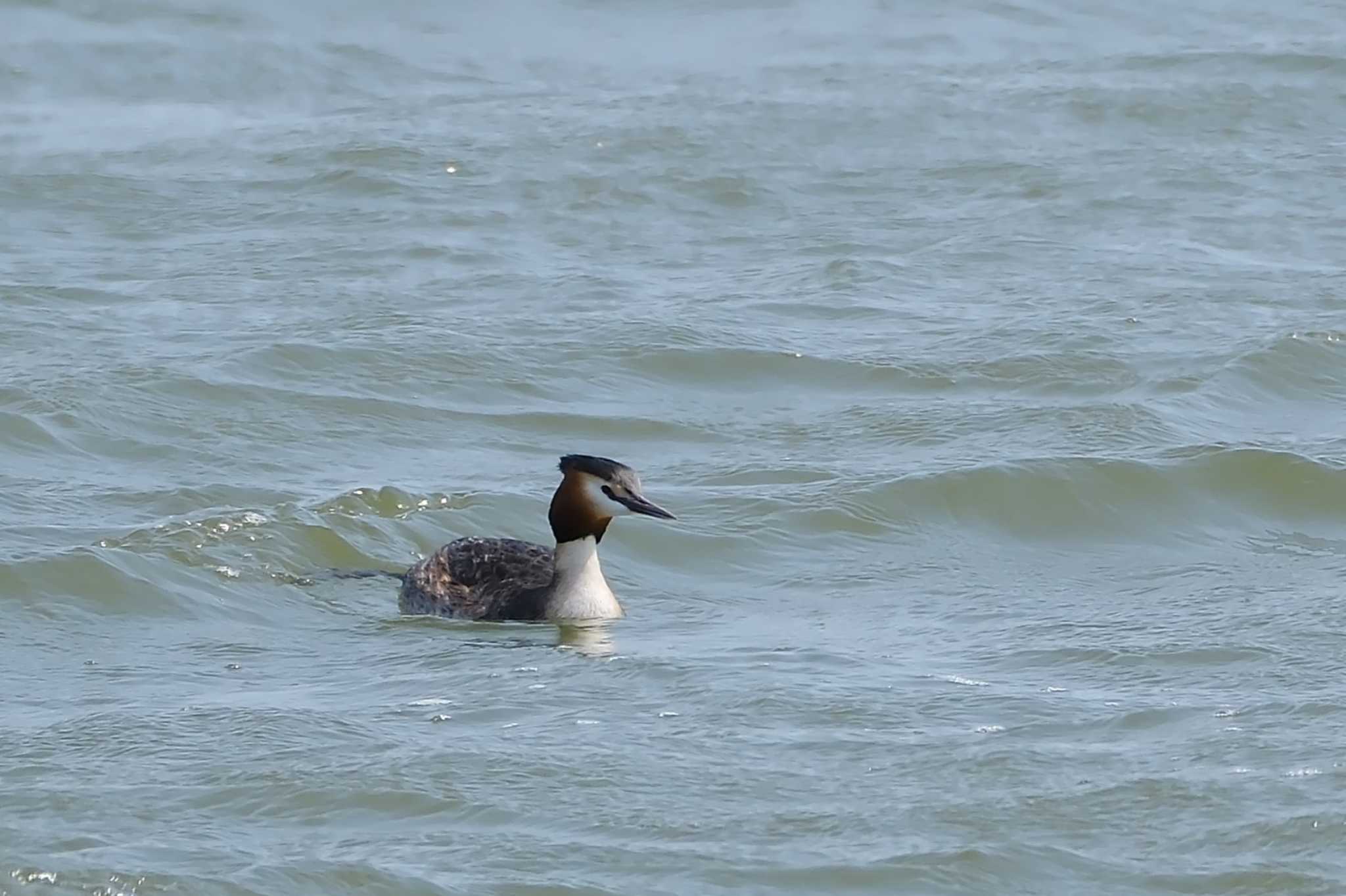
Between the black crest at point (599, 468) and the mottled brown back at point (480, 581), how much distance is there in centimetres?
46

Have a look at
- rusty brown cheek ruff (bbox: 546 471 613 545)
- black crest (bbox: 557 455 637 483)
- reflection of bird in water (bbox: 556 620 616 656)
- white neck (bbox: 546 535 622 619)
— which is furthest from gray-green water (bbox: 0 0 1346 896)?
black crest (bbox: 557 455 637 483)

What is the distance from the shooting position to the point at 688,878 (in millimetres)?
6598

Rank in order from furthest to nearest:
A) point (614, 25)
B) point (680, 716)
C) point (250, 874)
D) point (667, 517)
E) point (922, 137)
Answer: point (614, 25)
point (922, 137)
point (667, 517)
point (680, 716)
point (250, 874)

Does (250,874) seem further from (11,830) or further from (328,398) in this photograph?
(328,398)

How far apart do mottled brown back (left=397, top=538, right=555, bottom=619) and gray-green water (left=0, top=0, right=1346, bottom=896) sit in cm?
26

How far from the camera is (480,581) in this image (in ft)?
32.5

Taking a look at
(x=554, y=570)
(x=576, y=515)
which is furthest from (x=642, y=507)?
(x=554, y=570)

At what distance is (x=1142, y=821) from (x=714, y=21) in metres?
15.3

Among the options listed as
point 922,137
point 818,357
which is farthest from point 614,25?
point 818,357

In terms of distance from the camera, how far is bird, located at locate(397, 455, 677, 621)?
9.68 m

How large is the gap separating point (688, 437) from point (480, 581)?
7.90 ft

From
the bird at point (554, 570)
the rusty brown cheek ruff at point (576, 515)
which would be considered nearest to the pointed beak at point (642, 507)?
the bird at point (554, 570)

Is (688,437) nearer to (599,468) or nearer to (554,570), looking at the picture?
(554,570)

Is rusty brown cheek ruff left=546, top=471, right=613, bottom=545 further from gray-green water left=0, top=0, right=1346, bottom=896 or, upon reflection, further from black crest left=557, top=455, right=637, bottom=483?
gray-green water left=0, top=0, right=1346, bottom=896
